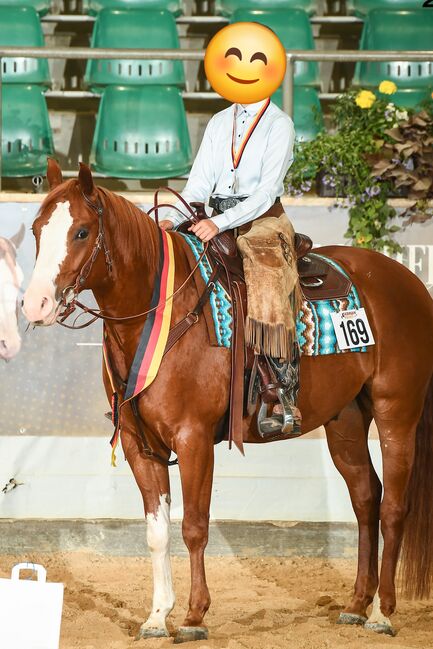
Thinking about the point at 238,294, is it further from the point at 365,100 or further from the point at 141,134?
the point at 141,134

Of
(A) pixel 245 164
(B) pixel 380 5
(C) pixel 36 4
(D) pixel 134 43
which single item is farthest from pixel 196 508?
(B) pixel 380 5

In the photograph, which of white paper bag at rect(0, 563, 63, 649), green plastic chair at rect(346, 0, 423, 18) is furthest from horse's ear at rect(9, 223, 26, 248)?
green plastic chair at rect(346, 0, 423, 18)

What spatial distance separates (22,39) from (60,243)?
3680 mm

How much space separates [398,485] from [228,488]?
1288 millimetres

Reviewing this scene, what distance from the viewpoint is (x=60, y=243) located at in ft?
10.1

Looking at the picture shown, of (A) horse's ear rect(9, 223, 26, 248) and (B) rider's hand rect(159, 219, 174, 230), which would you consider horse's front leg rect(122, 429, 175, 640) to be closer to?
(B) rider's hand rect(159, 219, 174, 230)

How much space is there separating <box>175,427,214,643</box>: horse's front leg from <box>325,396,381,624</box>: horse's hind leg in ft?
2.47

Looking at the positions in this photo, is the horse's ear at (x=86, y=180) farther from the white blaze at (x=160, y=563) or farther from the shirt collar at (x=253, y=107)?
the white blaze at (x=160, y=563)

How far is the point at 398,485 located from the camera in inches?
151

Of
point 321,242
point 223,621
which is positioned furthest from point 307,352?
point 321,242

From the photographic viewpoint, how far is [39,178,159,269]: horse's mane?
3.17 metres

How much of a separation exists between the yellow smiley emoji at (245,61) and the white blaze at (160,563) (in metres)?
1.47

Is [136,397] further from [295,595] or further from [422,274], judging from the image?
[422,274]

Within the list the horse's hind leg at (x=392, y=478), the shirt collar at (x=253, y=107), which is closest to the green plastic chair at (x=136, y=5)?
the shirt collar at (x=253, y=107)
